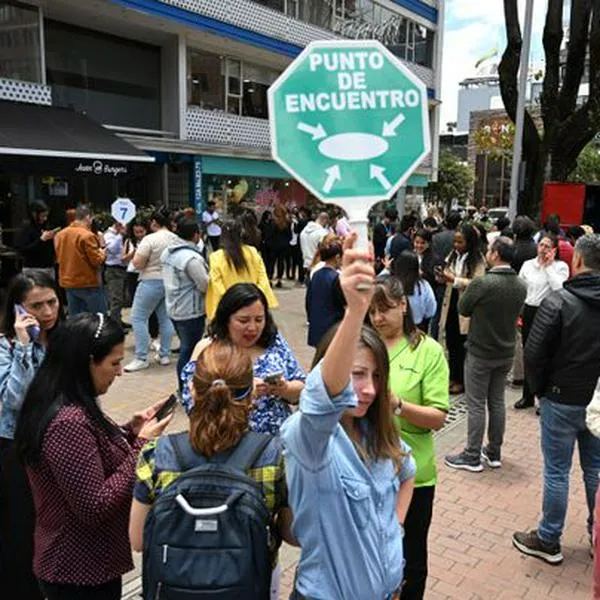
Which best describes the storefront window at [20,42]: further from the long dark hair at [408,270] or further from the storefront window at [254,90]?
the long dark hair at [408,270]

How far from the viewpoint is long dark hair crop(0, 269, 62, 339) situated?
9.91 ft

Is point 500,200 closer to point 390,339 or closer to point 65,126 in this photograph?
point 65,126

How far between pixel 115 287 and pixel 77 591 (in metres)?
7.53

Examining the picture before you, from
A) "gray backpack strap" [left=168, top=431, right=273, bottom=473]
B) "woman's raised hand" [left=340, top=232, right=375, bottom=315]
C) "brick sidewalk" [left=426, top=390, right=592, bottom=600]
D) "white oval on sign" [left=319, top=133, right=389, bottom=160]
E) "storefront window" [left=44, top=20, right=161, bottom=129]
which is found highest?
"storefront window" [left=44, top=20, right=161, bottom=129]

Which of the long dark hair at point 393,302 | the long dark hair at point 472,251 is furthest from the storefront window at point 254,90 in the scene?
the long dark hair at point 393,302

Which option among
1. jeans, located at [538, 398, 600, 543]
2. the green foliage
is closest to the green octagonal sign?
jeans, located at [538, 398, 600, 543]

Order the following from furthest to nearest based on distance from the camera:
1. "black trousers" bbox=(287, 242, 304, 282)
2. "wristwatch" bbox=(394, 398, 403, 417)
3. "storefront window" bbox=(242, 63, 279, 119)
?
"storefront window" bbox=(242, 63, 279, 119)
"black trousers" bbox=(287, 242, 304, 282)
"wristwatch" bbox=(394, 398, 403, 417)

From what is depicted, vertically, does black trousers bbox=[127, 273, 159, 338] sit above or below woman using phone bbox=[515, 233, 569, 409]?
below

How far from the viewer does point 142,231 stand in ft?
31.8

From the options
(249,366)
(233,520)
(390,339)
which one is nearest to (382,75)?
(249,366)

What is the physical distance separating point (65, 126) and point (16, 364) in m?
11.8

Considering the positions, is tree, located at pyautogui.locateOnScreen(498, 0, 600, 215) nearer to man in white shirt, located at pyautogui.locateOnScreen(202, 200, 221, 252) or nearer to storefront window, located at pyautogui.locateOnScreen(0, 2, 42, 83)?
man in white shirt, located at pyautogui.locateOnScreen(202, 200, 221, 252)

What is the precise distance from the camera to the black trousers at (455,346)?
728 cm

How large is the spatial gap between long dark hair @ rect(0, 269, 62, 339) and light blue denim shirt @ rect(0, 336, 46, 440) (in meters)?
0.15
